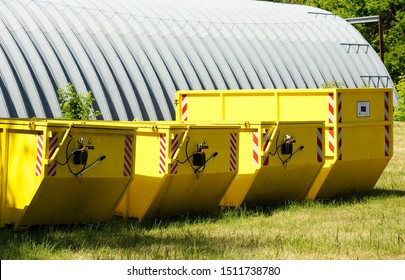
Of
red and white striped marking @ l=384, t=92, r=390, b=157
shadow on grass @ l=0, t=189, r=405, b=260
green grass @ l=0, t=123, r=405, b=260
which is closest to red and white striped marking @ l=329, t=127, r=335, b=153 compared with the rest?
green grass @ l=0, t=123, r=405, b=260

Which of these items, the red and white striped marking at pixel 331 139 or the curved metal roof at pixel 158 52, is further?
the curved metal roof at pixel 158 52

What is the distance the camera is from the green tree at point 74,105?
18984mm

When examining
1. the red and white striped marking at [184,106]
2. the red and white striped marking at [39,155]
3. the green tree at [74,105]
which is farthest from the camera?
the green tree at [74,105]

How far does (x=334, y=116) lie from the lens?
1479 centimetres

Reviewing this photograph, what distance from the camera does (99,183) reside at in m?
11.1

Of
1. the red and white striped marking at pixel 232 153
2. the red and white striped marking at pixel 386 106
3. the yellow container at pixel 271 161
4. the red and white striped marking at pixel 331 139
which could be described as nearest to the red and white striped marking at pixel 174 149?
the red and white striped marking at pixel 232 153

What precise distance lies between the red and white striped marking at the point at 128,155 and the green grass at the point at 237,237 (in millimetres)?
679

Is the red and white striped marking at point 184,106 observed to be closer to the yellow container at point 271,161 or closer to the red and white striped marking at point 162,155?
the yellow container at point 271,161

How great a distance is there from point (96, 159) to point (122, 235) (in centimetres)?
93

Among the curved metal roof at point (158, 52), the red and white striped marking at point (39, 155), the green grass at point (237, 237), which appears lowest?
the green grass at point (237, 237)

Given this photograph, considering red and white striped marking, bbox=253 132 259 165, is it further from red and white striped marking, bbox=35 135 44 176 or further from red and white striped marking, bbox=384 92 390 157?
red and white striped marking, bbox=35 135 44 176

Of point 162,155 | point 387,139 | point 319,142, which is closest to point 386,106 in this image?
point 387,139

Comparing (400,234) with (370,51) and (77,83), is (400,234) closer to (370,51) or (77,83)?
(77,83)

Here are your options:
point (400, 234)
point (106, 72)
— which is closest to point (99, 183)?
point (400, 234)
